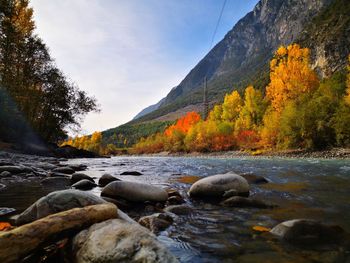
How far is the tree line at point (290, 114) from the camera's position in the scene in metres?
33.0

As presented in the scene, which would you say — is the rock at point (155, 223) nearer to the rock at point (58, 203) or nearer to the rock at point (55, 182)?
the rock at point (58, 203)

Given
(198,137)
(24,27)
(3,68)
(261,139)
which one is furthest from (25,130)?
(198,137)

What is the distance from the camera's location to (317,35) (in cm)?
7194

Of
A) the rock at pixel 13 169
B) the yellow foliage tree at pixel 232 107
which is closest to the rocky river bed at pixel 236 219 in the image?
the rock at pixel 13 169

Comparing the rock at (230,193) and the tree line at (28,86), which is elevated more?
the tree line at (28,86)

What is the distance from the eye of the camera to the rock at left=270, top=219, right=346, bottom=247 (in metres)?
3.65

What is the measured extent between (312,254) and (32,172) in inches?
406

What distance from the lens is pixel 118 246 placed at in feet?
7.97

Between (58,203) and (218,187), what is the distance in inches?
162

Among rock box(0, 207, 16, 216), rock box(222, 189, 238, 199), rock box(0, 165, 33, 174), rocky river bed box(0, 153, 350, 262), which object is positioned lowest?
rocky river bed box(0, 153, 350, 262)

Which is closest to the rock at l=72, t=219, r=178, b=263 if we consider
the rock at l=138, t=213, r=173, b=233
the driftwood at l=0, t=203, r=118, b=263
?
the driftwood at l=0, t=203, r=118, b=263

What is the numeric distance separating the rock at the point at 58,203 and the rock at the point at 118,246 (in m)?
1.00

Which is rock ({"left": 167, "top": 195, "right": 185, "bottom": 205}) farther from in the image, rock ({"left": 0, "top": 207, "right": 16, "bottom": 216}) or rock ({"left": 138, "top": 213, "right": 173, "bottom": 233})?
rock ({"left": 0, "top": 207, "right": 16, "bottom": 216})

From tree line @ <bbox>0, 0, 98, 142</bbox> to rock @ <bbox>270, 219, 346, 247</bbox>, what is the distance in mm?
17539
